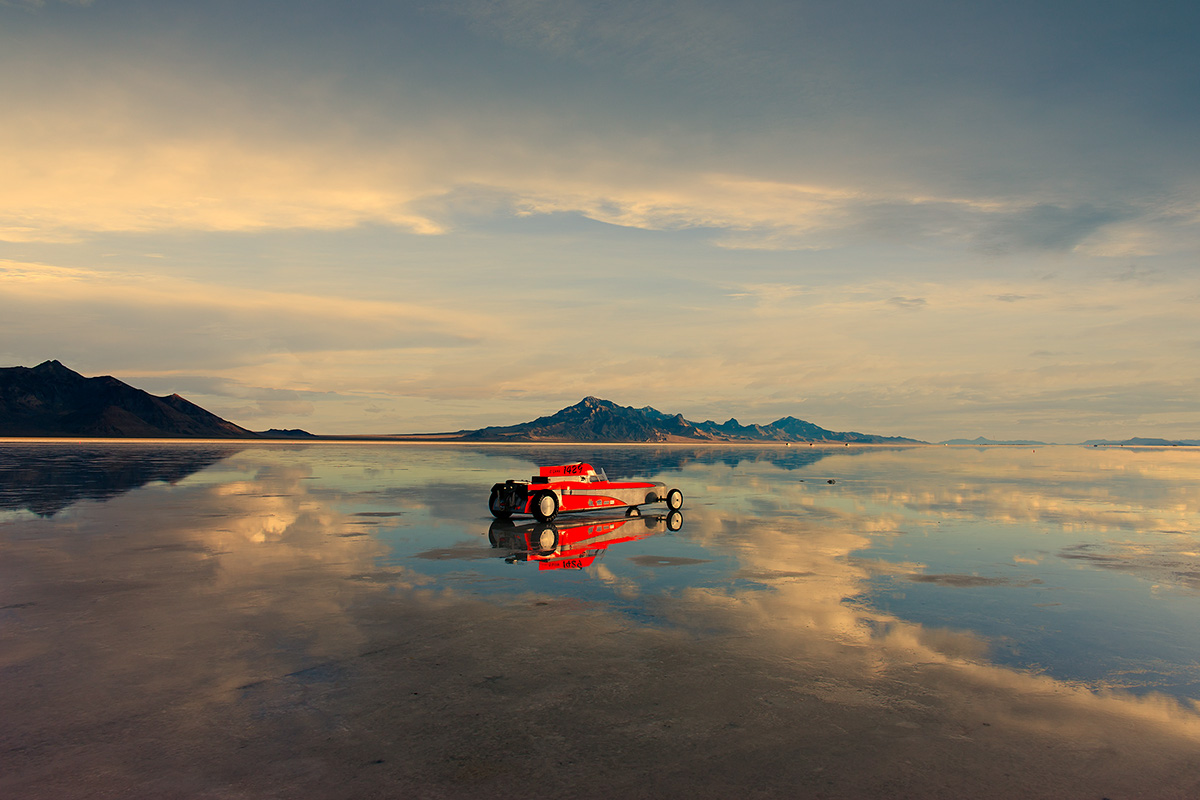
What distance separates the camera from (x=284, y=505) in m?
28.1

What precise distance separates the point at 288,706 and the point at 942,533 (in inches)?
801

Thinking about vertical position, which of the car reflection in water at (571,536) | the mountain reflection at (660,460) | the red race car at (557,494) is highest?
the red race car at (557,494)

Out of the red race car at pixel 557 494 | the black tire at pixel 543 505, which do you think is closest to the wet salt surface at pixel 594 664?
the black tire at pixel 543 505

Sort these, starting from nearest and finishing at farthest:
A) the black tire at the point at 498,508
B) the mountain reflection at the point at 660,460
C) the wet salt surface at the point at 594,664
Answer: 1. the wet salt surface at the point at 594,664
2. the black tire at the point at 498,508
3. the mountain reflection at the point at 660,460

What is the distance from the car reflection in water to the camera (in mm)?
17703

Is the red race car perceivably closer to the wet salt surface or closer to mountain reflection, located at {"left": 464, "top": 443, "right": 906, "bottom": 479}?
the wet salt surface

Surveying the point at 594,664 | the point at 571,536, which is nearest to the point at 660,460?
the point at 571,536

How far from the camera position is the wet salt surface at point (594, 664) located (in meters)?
6.56

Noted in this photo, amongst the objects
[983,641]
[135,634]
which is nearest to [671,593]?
[983,641]

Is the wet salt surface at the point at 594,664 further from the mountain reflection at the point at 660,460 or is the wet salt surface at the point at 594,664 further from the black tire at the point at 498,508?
the mountain reflection at the point at 660,460

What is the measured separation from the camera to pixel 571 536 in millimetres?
21641

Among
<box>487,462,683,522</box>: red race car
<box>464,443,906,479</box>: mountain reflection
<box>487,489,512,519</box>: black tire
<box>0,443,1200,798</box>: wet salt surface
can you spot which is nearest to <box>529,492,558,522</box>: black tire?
<box>487,462,683,522</box>: red race car

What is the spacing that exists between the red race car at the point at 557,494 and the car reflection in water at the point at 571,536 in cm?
56

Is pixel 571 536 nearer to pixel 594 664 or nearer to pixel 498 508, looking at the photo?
pixel 498 508
